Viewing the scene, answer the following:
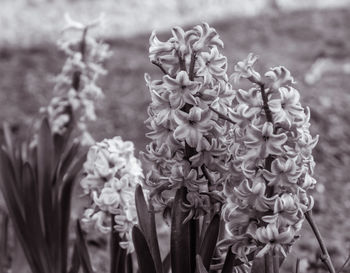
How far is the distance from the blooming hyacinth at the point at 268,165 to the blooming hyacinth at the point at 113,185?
46 centimetres

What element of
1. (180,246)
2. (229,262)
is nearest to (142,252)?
(180,246)

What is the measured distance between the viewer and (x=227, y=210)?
54.3 inches

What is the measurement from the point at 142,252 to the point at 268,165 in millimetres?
427

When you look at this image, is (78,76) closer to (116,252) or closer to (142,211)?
(116,252)

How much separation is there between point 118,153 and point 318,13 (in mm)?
5622

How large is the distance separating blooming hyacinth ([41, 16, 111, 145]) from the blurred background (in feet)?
4.33

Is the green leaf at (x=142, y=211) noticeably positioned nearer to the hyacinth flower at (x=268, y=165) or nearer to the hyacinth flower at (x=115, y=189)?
the hyacinth flower at (x=115, y=189)

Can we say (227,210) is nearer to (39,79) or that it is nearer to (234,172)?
(234,172)

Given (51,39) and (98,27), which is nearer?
(98,27)

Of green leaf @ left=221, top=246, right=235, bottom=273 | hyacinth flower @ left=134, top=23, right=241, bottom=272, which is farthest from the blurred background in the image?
hyacinth flower @ left=134, top=23, right=241, bottom=272

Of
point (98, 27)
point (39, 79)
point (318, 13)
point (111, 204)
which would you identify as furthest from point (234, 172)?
point (318, 13)

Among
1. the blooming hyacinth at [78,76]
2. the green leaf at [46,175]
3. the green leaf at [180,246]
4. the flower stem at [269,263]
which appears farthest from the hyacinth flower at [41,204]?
the flower stem at [269,263]

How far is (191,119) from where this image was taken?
142 cm

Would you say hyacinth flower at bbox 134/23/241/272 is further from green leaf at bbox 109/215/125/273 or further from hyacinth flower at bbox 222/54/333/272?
green leaf at bbox 109/215/125/273
